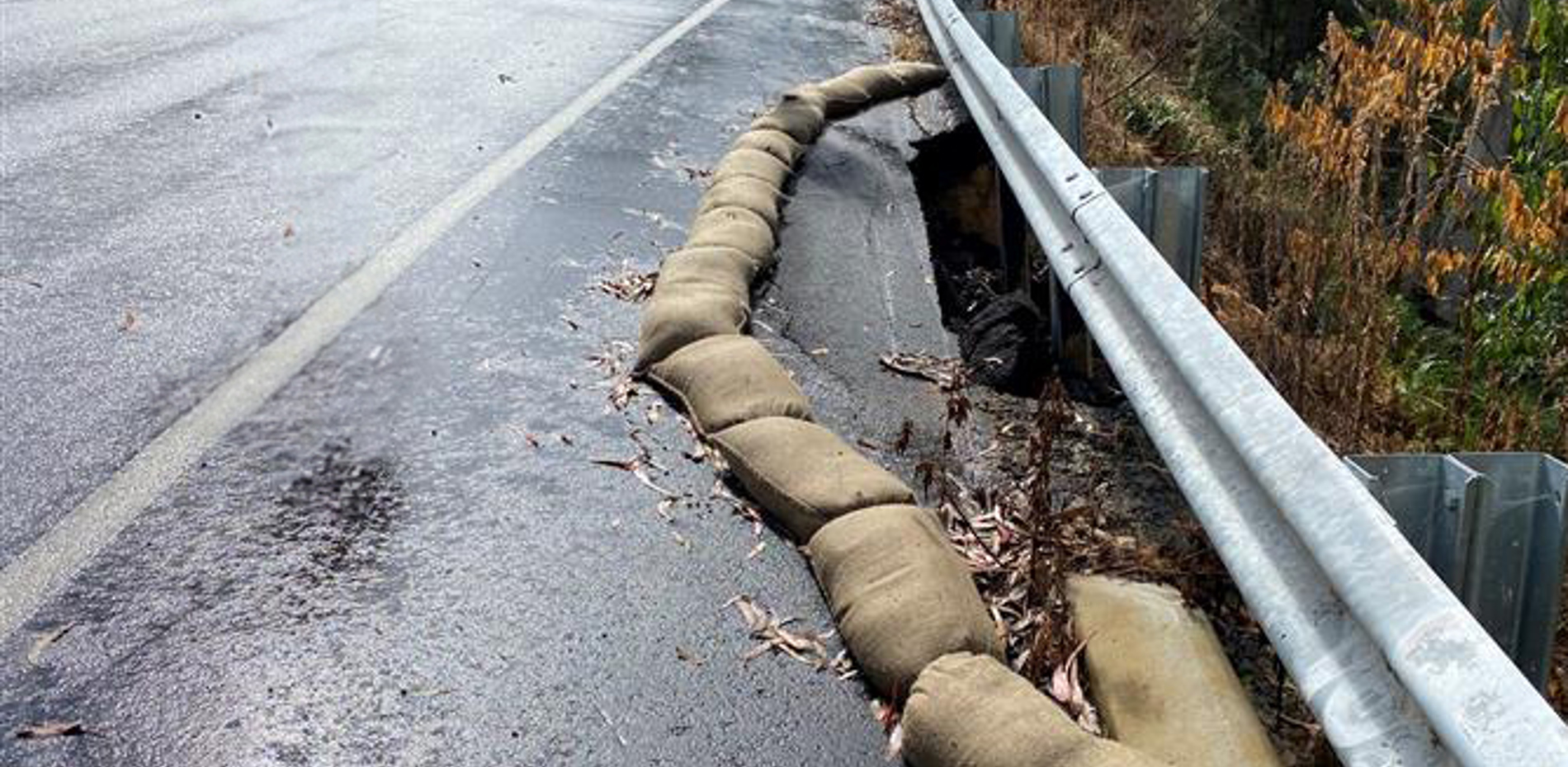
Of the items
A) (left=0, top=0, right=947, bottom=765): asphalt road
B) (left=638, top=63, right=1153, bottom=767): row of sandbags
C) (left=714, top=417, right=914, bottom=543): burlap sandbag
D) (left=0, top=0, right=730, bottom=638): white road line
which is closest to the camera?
(left=638, top=63, right=1153, bottom=767): row of sandbags

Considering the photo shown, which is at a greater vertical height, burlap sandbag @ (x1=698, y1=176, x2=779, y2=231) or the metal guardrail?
the metal guardrail

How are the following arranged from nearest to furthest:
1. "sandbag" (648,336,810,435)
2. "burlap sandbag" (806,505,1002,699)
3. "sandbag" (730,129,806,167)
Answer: "burlap sandbag" (806,505,1002,699) < "sandbag" (648,336,810,435) < "sandbag" (730,129,806,167)

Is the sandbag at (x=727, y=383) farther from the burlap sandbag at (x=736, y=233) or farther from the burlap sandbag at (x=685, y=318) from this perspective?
the burlap sandbag at (x=736, y=233)

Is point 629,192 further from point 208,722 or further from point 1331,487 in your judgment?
point 1331,487

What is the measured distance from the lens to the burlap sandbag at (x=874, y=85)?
873cm

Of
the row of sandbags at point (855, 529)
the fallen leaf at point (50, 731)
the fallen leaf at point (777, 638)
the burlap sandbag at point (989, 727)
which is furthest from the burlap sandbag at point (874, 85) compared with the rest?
the fallen leaf at point (50, 731)

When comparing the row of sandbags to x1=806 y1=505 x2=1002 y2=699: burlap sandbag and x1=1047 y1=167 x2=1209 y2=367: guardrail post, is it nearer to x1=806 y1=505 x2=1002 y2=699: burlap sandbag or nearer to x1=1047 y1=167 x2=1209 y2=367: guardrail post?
x1=806 y1=505 x2=1002 y2=699: burlap sandbag

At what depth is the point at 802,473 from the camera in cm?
401

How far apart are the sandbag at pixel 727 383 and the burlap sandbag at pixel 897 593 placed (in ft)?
2.22

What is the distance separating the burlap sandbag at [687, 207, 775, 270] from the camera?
5.87 metres

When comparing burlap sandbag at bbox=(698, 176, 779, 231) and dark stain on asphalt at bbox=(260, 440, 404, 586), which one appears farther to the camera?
burlap sandbag at bbox=(698, 176, 779, 231)

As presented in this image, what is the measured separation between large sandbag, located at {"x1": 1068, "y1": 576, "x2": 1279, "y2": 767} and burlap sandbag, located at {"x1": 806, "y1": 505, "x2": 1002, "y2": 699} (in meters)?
0.24

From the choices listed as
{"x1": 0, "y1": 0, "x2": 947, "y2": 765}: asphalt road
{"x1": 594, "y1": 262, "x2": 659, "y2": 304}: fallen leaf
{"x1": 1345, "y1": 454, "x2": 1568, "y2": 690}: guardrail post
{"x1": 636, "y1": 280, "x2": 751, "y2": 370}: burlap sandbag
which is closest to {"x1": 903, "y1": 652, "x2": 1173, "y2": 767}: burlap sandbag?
{"x1": 0, "y1": 0, "x2": 947, "y2": 765}: asphalt road

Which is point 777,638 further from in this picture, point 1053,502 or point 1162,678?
point 1053,502
